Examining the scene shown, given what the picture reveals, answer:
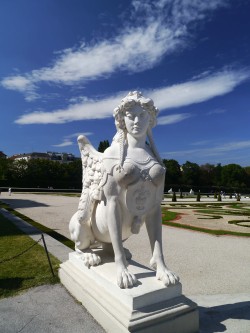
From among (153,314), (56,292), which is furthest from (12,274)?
(153,314)

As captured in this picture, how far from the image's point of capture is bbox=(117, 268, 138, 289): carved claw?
12.4ft

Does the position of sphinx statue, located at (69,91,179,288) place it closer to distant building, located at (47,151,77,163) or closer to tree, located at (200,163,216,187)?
tree, located at (200,163,216,187)

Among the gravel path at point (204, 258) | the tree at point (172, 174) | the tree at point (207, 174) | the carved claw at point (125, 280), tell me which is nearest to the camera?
the carved claw at point (125, 280)

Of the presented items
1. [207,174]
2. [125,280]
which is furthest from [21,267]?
[207,174]

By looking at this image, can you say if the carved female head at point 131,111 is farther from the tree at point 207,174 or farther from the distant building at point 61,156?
the distant building at point 61,156

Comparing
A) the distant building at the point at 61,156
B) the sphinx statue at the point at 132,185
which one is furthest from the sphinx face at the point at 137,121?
the distant building at the point at 61,156

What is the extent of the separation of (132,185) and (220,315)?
2.23 m

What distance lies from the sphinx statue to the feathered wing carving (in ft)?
0.48

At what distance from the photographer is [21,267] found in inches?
269

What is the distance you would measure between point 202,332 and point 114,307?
1150 mm

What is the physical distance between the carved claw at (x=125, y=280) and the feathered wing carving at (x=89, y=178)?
1.12 metres

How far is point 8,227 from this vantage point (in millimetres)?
12312

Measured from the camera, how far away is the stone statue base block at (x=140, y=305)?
350 centimetres

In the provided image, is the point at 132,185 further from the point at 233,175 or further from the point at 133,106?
the point at 233,175
